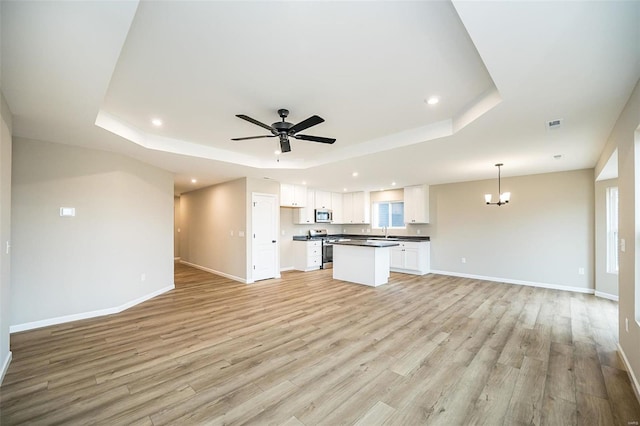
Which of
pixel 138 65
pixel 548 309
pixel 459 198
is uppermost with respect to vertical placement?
pixel 138 65

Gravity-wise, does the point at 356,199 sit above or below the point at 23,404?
above

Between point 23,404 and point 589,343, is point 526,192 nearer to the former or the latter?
point 589,343

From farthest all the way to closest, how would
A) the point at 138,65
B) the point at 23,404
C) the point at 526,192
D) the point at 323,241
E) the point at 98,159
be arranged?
the point at 323,241, the point at 526,192, the point at 98,159, the point at 138,65, the point at 23,404

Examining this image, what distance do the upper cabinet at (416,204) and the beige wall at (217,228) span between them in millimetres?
4519

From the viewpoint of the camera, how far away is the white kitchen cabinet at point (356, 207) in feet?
28.6

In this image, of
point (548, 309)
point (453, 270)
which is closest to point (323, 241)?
point (453, 270)

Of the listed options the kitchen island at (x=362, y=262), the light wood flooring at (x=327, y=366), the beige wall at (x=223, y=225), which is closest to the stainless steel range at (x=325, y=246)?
the kitchen island at (x=362, y=262)

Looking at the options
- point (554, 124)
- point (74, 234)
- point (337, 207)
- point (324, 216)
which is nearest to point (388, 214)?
point (337, 207)

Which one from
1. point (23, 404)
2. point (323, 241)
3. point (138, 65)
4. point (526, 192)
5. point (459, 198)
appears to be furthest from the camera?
point (323, 241)

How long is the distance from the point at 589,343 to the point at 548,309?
1.30m

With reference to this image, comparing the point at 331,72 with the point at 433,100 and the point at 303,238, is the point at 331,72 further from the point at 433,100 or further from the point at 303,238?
the point at 303,238

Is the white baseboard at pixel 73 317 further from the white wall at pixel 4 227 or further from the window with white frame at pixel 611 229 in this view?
the window with white frame at pixel 611 229

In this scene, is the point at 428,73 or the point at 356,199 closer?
the point at 428,73

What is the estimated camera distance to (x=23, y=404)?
1.99 meters
